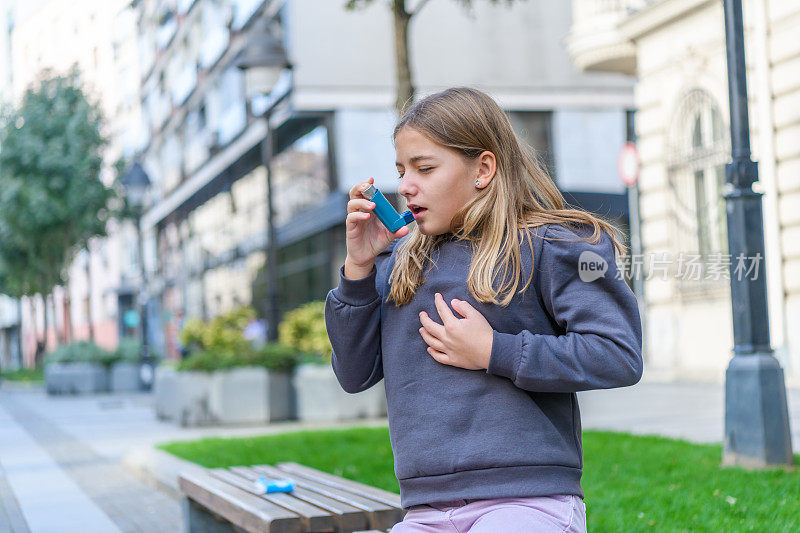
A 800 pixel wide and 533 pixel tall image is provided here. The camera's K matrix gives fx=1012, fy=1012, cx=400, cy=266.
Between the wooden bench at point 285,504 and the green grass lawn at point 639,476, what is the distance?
146 cm

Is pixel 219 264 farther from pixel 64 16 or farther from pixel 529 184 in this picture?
pixel 529 184

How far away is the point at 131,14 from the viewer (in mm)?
47031

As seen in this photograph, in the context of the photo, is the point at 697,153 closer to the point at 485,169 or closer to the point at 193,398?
the point at 193,398

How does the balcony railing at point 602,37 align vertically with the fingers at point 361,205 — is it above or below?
above

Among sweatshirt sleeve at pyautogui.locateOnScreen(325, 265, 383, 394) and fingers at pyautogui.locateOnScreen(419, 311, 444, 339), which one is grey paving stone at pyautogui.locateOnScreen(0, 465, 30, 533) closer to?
sweatshirt sleeve at pyautogui.locateOnScreen(325, 265, 383, 394)

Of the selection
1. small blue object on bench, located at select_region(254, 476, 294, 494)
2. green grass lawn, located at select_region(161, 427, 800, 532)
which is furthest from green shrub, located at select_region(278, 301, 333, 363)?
small blue object on bench, located at select_region(254, 476, 294, 494)

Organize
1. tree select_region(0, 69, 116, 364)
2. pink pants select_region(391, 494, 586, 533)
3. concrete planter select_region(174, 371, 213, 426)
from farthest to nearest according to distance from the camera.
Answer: tree select_region(0, 69, 116, 364), concrete planter select_region(174, 371, 213, 426), pink pants select_region(391, 494, 586, 533)

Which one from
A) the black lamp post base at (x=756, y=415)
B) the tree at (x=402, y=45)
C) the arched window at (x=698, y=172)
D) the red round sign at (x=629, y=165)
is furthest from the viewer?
the red round sign at (x=629, y=165)

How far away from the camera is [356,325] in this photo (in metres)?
2.52

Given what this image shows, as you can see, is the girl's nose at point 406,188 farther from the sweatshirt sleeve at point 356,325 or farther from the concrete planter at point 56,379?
the concrete planter at point 56,379

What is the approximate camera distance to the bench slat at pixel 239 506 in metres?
3.21

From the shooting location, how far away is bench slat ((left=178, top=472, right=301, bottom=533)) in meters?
3.21

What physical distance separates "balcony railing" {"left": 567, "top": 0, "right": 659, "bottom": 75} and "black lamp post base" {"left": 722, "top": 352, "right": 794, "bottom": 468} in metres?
12.6

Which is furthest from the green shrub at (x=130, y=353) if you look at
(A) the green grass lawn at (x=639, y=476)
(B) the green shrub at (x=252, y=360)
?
(A) the green grass lawn at (x=639, y=476)
